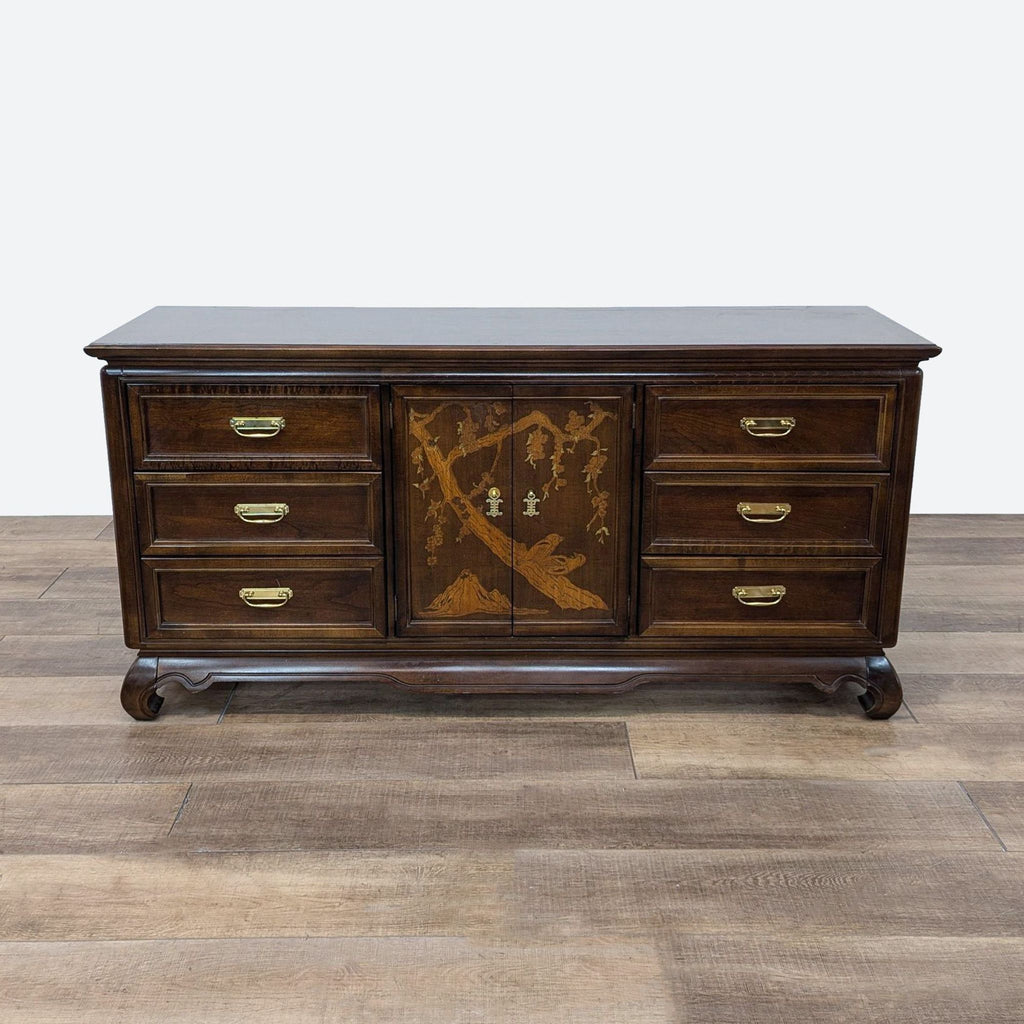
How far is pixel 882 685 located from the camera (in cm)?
253

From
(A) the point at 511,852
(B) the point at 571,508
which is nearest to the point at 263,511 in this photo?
(B) the point at 571,508

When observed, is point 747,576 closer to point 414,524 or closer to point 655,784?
point 655,784

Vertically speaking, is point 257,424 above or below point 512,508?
above

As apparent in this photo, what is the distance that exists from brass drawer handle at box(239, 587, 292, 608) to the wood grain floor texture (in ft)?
0.85

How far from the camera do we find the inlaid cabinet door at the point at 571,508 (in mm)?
2363

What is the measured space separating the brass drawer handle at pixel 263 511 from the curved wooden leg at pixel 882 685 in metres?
1.19

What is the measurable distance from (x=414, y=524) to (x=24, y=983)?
104 cm

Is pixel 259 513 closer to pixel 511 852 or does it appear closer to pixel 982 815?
pixel 511 852

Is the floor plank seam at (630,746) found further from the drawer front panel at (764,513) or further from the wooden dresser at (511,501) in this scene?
the drawer front panel at (764,513)

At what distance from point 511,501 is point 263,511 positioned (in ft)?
1.56

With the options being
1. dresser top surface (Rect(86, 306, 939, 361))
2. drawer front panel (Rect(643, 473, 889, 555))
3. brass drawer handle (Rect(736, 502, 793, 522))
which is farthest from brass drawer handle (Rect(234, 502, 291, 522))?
brass drawer handle (Rect(736, 502, 793, 522))

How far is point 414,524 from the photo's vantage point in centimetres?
243

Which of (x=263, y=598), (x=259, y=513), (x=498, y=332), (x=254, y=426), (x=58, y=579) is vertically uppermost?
(x=498, y=332)

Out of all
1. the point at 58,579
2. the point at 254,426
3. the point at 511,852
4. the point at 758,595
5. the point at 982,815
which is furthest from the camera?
the point at 58,579
